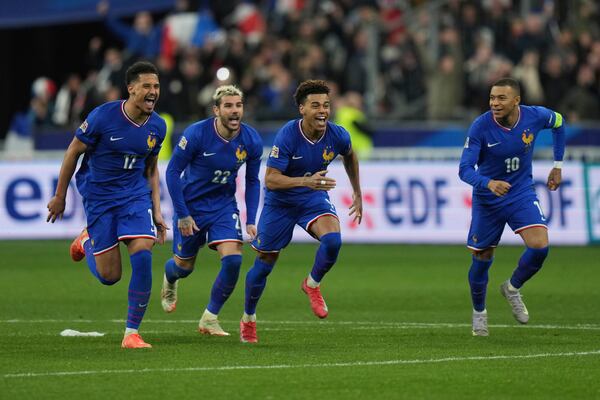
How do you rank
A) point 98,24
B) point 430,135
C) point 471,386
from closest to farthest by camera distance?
point 471,386, point 430,135, point 98,24

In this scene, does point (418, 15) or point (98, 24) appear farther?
point (98, 24)

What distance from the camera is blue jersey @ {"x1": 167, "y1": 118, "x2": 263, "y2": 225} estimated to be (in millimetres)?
13438

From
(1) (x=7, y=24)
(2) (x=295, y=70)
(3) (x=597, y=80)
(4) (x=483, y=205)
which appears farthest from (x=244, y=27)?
(4) (x=483, y=205)

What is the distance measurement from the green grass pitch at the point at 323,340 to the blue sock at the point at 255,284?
0.38m

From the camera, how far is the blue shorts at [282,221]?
44.4ft

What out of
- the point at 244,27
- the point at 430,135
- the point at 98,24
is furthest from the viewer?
the point at 98,24

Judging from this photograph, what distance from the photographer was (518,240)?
938 inches

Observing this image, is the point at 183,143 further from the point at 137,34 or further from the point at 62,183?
the point at 137,34

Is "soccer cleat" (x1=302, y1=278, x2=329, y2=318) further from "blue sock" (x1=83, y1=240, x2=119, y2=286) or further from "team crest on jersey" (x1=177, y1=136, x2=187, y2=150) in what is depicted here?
"blue sock" (x1=83, y1=240, x2=119, y2=286)

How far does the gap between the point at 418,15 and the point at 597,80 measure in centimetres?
422

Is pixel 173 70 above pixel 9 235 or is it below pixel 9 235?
above

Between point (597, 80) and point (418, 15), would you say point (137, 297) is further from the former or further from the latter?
point (418, 15)

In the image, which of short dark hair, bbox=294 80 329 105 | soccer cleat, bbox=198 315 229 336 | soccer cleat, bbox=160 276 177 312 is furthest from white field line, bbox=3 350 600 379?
soccer cleat, bbox=160 276 177 312

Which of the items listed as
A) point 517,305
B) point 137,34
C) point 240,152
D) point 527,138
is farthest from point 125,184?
point 137,34
